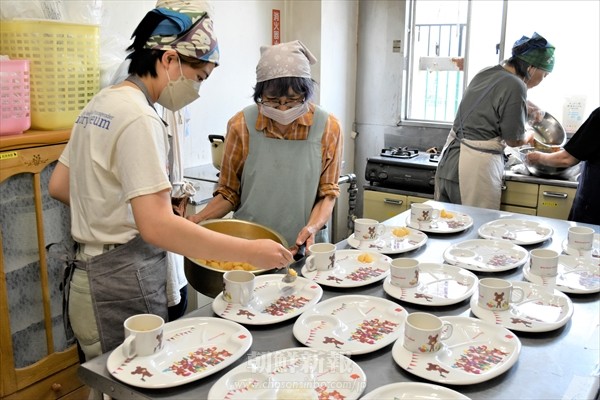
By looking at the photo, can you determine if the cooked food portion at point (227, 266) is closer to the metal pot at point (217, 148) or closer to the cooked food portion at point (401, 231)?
the cooked food portion at point (401, 231)

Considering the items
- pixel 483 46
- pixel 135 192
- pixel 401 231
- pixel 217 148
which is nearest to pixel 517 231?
pixel 401 231

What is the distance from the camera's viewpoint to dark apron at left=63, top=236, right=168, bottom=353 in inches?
55.9

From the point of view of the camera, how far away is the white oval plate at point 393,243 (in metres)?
1.80

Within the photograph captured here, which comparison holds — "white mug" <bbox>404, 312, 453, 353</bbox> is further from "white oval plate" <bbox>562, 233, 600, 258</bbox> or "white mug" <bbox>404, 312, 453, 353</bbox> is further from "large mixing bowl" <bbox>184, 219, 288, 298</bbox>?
"white oval plate" <bbox>562, 233, 600, 258</bbox>

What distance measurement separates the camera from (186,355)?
3.78 feet

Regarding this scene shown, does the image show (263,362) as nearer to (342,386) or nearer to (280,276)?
(342,386)

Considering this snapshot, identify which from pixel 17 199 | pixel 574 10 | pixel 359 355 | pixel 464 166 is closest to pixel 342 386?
pixel 359 355

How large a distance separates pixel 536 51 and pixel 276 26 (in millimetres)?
1757

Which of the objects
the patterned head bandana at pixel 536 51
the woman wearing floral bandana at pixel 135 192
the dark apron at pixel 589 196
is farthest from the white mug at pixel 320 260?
the patterned head bandana at pixel 536 51

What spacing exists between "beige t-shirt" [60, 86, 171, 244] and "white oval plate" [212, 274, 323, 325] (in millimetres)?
323

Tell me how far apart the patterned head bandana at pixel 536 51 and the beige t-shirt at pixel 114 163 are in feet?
7.76

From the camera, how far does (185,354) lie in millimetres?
1155

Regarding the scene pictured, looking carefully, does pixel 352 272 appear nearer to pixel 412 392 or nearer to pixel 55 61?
pixel 412 392

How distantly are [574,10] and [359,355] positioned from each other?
3.43 metres
